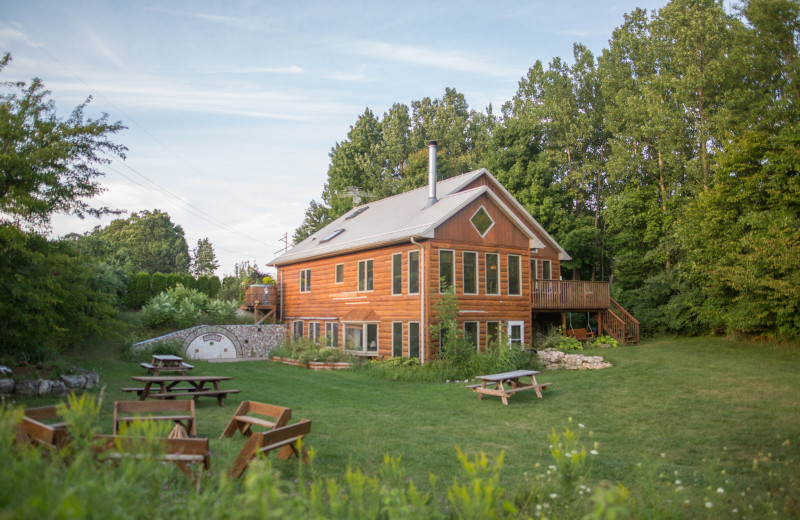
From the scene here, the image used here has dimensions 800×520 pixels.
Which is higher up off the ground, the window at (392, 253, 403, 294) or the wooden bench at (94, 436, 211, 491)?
the window at (392, 253, 403, 294)

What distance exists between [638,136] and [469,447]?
2654 cm

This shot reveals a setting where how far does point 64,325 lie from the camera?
1113 cm

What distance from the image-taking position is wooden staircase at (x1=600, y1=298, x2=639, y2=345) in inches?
878

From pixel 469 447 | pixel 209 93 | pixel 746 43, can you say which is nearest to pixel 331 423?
pixel 469 447

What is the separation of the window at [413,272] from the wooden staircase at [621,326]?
10.4 meters

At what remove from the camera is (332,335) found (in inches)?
850

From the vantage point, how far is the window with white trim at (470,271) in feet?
59.5

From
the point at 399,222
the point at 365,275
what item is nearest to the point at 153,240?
the point at 365,275

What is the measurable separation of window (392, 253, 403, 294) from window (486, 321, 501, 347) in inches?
137

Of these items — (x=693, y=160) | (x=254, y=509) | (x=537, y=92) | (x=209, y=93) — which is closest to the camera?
(x=254, y=509)

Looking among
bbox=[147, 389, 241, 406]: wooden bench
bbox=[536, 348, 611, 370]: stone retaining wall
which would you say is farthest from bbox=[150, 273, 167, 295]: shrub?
bbox=[536, 348, 611, 370]: stone retaining wall

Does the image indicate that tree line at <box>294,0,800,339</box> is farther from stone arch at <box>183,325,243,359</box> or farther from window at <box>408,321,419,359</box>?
stone arch at <box>183,325,243,359</box>

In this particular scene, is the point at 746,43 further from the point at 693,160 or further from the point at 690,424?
the point at 690,424

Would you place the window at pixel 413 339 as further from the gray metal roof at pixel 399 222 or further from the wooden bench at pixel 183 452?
the wooden bench at pixel 183 452
